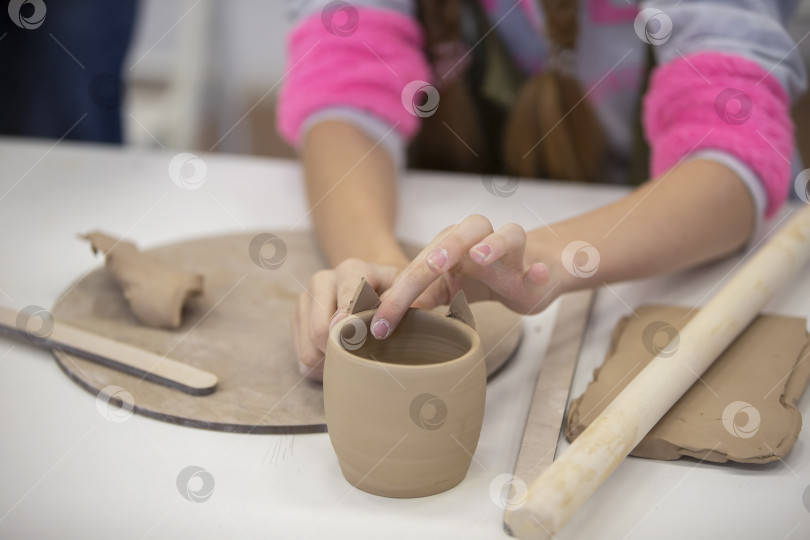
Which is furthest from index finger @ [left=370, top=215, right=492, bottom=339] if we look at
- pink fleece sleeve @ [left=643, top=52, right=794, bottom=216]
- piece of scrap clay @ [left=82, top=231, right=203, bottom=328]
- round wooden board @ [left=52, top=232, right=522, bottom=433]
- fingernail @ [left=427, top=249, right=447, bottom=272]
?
pink fleece sleeve @ [left=643, top=52, right=794, bottom=216]

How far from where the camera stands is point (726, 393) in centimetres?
67

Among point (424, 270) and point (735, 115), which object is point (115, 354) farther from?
point (735, 115)

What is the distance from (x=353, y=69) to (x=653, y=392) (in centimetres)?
66

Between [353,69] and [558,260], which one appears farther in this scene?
[353,69]

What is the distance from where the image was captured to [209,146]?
2.29 metres

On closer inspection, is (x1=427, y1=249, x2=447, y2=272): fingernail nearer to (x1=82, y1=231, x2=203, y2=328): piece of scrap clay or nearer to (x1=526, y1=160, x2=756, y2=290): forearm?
(x1=526, y1=160, x2=756, y2=290): forearm

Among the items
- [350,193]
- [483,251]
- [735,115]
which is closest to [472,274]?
[483,251]

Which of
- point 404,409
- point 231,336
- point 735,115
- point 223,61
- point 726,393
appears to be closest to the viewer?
point 404,409

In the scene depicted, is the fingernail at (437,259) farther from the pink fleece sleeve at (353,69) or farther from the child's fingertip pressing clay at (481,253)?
the pink fleece sleeve at (353,69)

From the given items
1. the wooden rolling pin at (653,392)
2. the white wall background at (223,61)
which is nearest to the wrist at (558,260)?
the wooden rolling pin at (653,392)

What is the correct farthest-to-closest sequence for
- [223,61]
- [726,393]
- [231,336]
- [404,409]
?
1. [223,61]
2. [231,336]
3. [726,393]
4. [404,409]

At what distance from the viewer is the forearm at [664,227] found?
804 mm

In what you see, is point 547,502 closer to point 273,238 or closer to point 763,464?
point 763,464

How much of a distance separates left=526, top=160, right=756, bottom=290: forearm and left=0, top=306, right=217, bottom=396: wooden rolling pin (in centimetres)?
33
